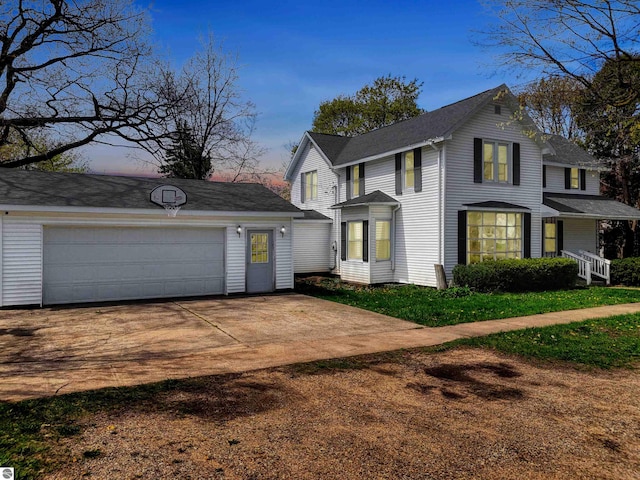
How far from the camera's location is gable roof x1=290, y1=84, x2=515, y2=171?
629 inches

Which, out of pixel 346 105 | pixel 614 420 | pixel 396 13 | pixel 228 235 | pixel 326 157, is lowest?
pixel 614 420

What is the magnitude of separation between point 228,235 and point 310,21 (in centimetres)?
776

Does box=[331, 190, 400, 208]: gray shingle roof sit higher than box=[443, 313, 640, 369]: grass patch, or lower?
higher

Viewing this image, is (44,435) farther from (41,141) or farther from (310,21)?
(41,141)

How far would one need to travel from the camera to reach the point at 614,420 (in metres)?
4.62

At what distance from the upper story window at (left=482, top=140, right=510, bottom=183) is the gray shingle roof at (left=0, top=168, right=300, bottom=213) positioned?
7.84 m

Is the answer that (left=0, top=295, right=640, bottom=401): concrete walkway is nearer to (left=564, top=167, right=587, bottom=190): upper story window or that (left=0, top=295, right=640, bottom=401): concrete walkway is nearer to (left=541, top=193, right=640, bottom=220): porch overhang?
(left=541, top=193, right=640, bottom=220): porch overhang

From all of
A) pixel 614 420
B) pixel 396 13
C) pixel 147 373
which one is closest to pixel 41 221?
pixel 147 373

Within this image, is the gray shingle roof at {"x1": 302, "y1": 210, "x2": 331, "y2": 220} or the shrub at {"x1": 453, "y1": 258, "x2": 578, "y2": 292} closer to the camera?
the shrub at {"x1": 453, "y1": 258, "x2": 578, "y2": 292}

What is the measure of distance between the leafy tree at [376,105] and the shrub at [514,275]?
24.4 meters

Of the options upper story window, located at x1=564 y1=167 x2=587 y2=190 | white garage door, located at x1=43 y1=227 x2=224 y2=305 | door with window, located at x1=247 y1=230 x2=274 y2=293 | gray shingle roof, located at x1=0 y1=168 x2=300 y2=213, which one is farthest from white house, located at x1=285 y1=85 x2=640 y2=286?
white garage door, located at x1=43 y1=227 x2=224 y2=305

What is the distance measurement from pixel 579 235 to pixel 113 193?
20882mm

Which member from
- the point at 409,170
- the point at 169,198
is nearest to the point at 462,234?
the point at 409,170

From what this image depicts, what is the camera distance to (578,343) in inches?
319
